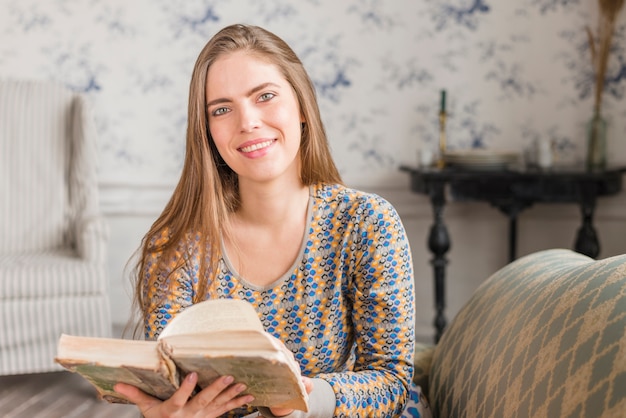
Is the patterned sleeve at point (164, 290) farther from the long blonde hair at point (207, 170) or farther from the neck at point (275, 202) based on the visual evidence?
the neck at point (275, 202)

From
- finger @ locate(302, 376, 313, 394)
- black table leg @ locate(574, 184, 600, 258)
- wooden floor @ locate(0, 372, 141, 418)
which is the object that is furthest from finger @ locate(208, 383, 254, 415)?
black table leg @ locate(574, 184, 600, 258)

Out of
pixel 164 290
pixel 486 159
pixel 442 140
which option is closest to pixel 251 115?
pixel 164 290

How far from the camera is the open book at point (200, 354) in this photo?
84 centimetres

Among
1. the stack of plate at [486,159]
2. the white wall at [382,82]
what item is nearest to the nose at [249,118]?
the stack of plate at [486,159]

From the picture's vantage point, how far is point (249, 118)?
4.28ft

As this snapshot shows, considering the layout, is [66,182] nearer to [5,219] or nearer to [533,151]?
[5,219]

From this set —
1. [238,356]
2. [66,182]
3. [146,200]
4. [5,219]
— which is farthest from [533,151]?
[238,356]

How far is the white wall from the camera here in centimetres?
318

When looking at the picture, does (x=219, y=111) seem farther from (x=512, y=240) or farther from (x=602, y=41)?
(x=602, y=41)

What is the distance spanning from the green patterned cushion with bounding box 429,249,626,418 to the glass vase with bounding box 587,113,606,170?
1.88 m

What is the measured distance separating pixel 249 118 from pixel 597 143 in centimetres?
215

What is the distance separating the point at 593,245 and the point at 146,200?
77.1 inches

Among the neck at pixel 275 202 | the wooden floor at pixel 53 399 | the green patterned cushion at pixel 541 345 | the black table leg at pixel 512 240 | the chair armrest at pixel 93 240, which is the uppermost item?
the neck at pixel 275 202

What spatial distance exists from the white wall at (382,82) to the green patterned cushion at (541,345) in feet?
6.71
